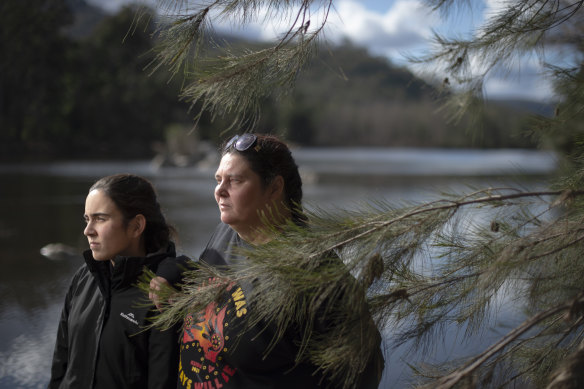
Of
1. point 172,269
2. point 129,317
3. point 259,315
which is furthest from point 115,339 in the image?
point 259,315

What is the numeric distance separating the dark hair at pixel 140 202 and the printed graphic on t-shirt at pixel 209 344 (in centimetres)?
54

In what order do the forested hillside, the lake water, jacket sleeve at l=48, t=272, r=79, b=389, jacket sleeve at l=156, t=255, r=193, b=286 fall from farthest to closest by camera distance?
the forested hillside
the lake water
jacket sleeve at l=48, t=272, r=79, b=389
jacket sleeve at l=156, t=255, r=193, b=286

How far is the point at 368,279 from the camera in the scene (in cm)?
156

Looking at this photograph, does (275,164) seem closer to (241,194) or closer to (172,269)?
(241,194)

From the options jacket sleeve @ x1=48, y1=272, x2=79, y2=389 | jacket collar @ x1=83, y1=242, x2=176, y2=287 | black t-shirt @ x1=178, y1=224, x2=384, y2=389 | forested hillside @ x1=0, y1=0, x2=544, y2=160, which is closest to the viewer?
black t-shirt @ x1=178, y1=224, x2=384, y2=389

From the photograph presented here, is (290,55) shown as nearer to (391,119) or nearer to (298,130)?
(298,130)

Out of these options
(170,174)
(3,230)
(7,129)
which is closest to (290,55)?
(3,230)

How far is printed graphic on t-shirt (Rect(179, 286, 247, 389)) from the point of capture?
1.78 meters

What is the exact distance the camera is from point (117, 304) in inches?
83.8

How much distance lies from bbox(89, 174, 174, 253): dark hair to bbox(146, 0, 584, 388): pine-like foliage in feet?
1.69

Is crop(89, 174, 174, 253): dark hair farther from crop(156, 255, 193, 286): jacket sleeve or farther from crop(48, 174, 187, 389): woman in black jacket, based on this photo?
crop(156, 255, 193, 286): jacket sleeve

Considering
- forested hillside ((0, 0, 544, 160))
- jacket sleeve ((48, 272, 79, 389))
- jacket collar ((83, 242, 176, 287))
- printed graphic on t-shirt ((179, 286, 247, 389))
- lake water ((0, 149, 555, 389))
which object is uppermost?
forested hillside ((0, 0, 544, 160))

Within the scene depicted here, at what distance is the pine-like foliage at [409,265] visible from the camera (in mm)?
1576

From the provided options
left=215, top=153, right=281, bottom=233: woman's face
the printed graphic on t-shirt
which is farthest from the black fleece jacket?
left=215, top=153, right=281, bottom=233: woman's face
